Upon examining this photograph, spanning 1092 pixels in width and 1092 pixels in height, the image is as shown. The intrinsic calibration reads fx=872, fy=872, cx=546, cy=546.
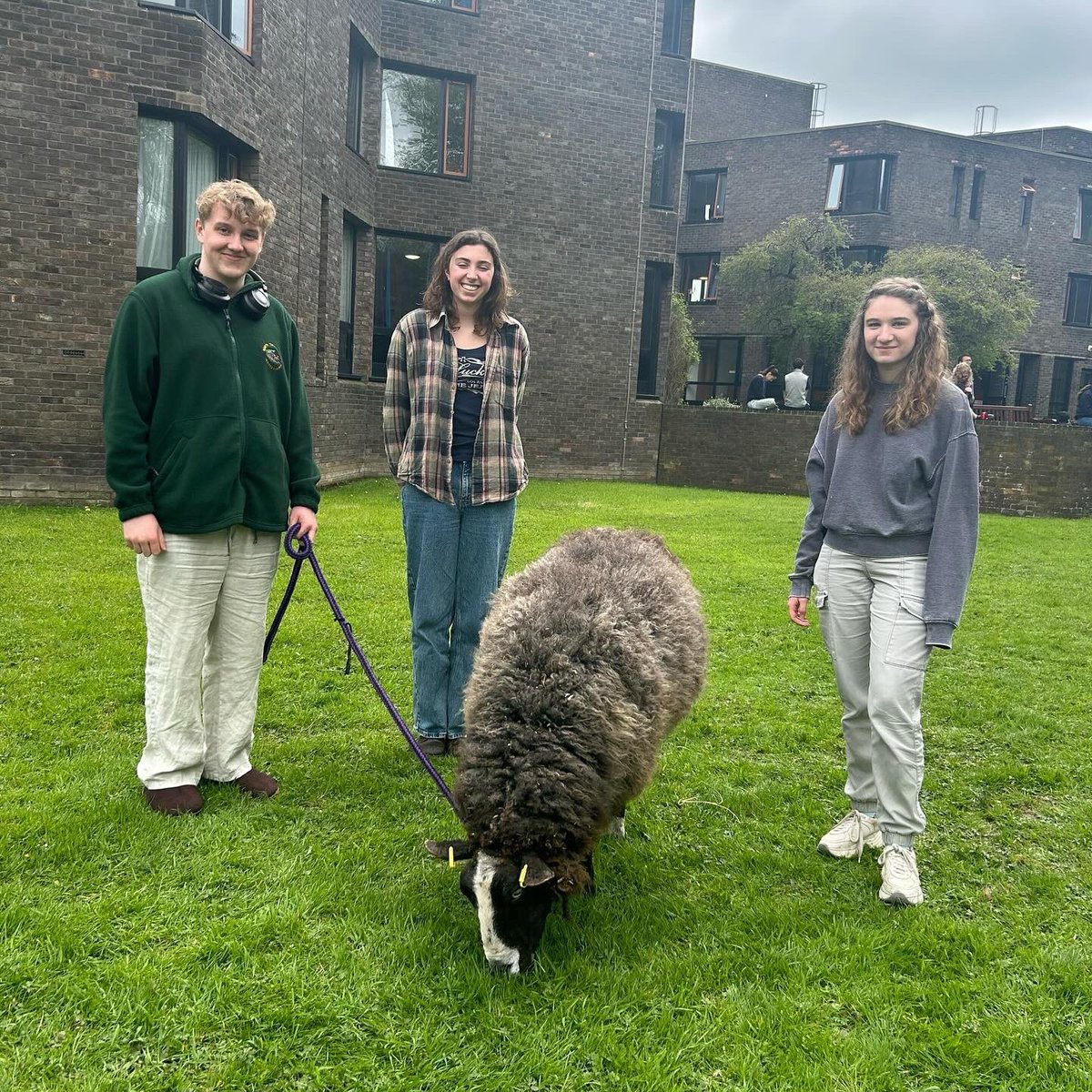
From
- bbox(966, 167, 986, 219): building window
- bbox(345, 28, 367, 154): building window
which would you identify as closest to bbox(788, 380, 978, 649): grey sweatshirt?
bbox(345, 28, 367, 154): building window

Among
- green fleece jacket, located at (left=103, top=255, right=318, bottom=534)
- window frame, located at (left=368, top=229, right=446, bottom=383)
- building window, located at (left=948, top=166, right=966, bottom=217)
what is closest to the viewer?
green fleece jacket, located at (left=103, top=255, right=318, bottom=534)

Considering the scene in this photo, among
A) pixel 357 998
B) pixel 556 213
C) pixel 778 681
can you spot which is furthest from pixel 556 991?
pixel 556 213

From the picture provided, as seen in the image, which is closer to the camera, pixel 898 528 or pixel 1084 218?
pixel 898 528

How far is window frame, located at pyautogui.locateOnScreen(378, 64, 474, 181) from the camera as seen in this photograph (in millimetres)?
18900

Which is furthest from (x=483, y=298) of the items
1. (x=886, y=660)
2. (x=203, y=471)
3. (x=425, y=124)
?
(x=425, y=124)

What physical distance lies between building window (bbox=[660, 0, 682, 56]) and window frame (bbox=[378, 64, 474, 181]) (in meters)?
5.50

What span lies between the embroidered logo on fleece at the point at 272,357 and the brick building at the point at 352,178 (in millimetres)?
9042

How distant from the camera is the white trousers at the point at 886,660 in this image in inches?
151

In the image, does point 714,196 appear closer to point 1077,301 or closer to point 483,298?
point 1077,301

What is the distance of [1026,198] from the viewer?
109ft

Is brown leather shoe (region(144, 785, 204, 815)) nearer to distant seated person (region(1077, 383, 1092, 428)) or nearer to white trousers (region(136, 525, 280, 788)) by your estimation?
white trousers (region(136, 525, 280, 788))

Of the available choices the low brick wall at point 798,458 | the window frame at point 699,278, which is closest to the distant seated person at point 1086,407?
the low brick wall at point 798,458

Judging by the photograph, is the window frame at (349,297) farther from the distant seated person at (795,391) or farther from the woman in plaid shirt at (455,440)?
the woman in plaid shirt at (455,440)

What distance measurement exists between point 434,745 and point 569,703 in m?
1.91
